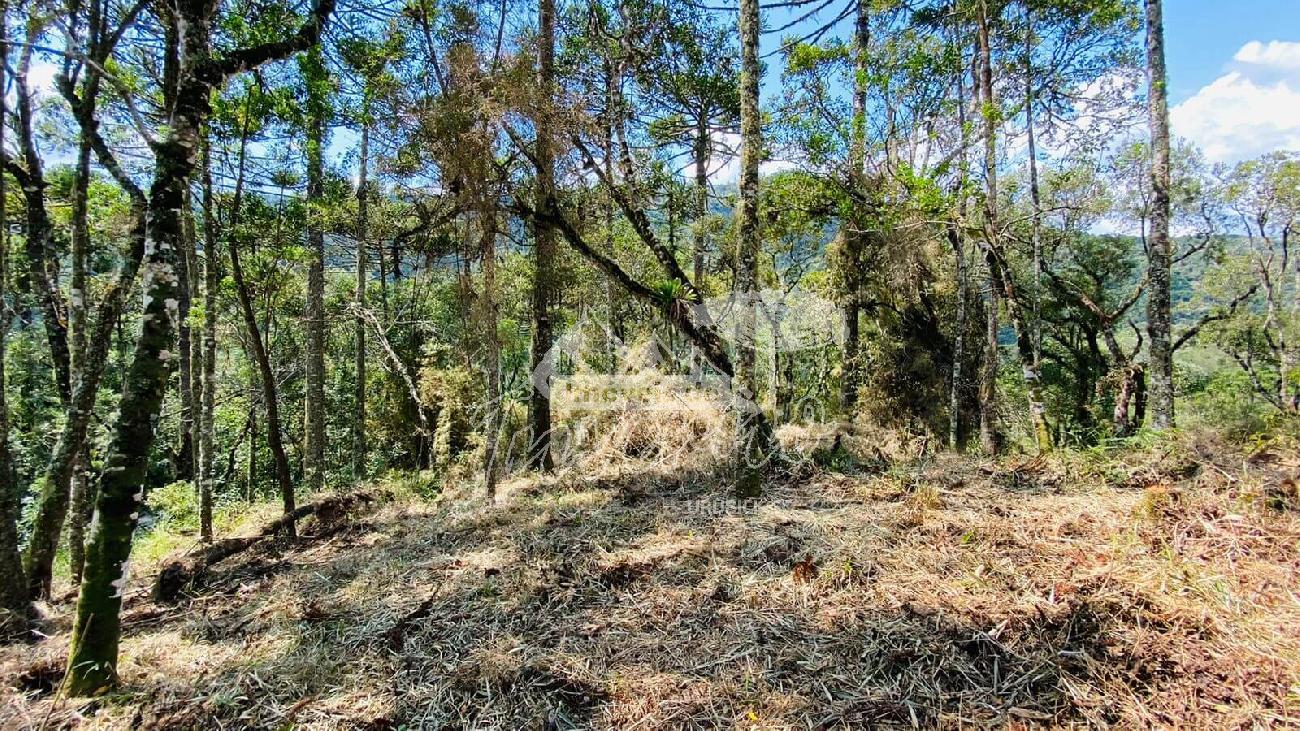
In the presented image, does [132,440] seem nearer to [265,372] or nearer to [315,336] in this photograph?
[265,372]

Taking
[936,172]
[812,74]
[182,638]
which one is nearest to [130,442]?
[182,638]

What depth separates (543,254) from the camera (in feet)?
22.3

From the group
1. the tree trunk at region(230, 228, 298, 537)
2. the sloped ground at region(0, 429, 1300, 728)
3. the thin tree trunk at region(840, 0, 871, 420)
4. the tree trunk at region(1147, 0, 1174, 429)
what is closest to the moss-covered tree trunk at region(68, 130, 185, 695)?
the sloped ground at region(0, 429, 1300, 728)

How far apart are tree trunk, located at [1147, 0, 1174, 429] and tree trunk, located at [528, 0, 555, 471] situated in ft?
Answer: 22.5

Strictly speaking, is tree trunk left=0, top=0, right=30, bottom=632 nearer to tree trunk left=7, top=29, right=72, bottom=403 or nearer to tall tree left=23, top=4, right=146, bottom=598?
tall tree left=23, top=4, right=146, bottom=598

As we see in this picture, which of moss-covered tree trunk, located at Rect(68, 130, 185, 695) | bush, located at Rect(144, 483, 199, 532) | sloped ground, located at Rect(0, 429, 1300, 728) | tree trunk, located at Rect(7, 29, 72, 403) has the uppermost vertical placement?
tree trunk, located at Rect(7, 29, 72, 403)

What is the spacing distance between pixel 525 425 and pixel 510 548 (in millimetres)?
4953

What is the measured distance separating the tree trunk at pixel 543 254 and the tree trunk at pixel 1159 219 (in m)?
6.86

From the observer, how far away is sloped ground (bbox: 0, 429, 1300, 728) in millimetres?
1860

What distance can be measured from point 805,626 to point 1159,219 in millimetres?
6866

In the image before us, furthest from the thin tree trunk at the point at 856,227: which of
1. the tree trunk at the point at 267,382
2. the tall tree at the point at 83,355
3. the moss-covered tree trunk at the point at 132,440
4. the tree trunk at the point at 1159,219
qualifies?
A: the tall tree at the point at 83,355

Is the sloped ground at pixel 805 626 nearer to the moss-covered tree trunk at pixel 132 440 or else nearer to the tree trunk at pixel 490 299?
the moss-covered tree trunk at pixel 132 440

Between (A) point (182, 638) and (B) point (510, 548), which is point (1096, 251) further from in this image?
(A) point (182, 638)

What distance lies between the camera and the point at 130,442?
2461mm
